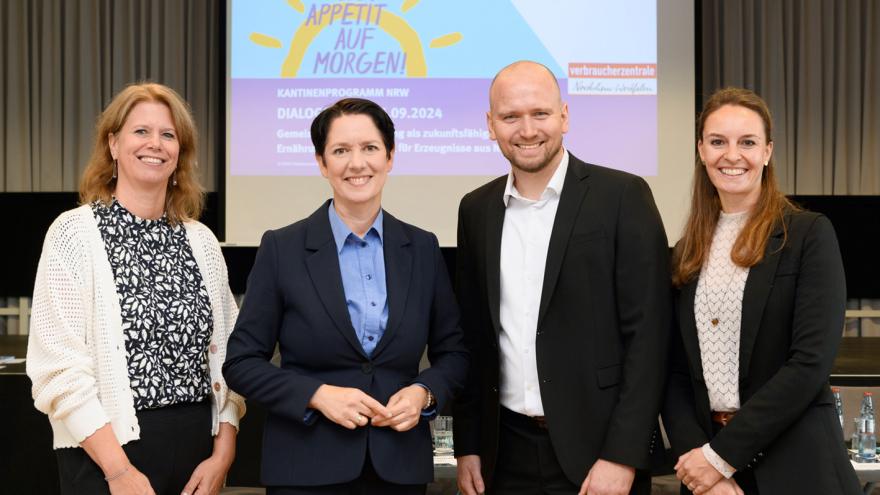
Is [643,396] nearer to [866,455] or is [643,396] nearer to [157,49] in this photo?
[866,455]

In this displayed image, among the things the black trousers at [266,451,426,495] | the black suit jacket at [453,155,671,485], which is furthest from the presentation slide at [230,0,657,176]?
the black trousers at [266,451,426,495]

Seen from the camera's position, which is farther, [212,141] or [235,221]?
[212,141]

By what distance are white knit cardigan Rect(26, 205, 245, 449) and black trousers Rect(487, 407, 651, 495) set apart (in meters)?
0.94

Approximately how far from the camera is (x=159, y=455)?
7.09 feet

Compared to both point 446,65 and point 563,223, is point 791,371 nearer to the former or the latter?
point 563,223

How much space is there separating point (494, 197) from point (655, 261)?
487 mm

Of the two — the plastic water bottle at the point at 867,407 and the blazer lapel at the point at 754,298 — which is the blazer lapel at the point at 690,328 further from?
the plastic water bottle at the point at 867,407

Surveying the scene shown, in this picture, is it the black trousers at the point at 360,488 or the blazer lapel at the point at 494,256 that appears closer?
the black trousers at the point at 360,488

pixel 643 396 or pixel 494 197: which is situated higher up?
pixel 494 197

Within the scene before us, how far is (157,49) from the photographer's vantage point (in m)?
6.72

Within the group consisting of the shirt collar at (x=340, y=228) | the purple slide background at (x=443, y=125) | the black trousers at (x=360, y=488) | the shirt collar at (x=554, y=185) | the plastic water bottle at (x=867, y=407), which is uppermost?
the purple slide background at (x=443, y=125)

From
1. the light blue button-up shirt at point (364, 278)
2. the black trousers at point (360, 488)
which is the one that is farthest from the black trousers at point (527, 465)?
the light blue button-up shirt at point (364, 278)

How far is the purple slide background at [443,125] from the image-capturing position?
582cm

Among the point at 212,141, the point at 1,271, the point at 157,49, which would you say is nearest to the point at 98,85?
the point at 157,49
